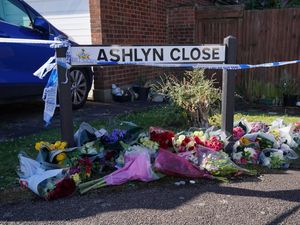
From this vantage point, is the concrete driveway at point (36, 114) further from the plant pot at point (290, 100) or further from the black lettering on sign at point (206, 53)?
the plant pot at point (290, 100)

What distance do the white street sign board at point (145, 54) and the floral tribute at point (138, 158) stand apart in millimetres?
823

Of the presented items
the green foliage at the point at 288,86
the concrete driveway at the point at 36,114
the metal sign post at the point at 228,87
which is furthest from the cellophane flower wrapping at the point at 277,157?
the green foliage at the point at 288,86

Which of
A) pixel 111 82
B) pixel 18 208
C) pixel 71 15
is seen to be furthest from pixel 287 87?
pixel 18 208

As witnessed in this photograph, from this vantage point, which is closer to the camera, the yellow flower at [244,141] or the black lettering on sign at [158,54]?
the black lettering on sign at [158,54]

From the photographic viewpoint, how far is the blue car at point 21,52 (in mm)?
5754

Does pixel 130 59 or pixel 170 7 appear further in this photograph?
pixel 170 7

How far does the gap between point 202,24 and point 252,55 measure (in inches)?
61.0

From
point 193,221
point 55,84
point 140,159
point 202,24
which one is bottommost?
point 193,221

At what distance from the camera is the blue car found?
18.9ft

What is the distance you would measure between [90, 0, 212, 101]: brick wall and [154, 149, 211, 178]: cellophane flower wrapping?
4.49m

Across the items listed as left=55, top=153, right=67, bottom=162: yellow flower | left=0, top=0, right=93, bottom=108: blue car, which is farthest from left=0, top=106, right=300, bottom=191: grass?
left=0, top=0, right=93, bottom=108: blue car

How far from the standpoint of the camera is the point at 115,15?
8.34 m

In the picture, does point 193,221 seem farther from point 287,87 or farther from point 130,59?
point 287,87

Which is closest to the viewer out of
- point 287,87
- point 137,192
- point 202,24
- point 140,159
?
point 137,192
